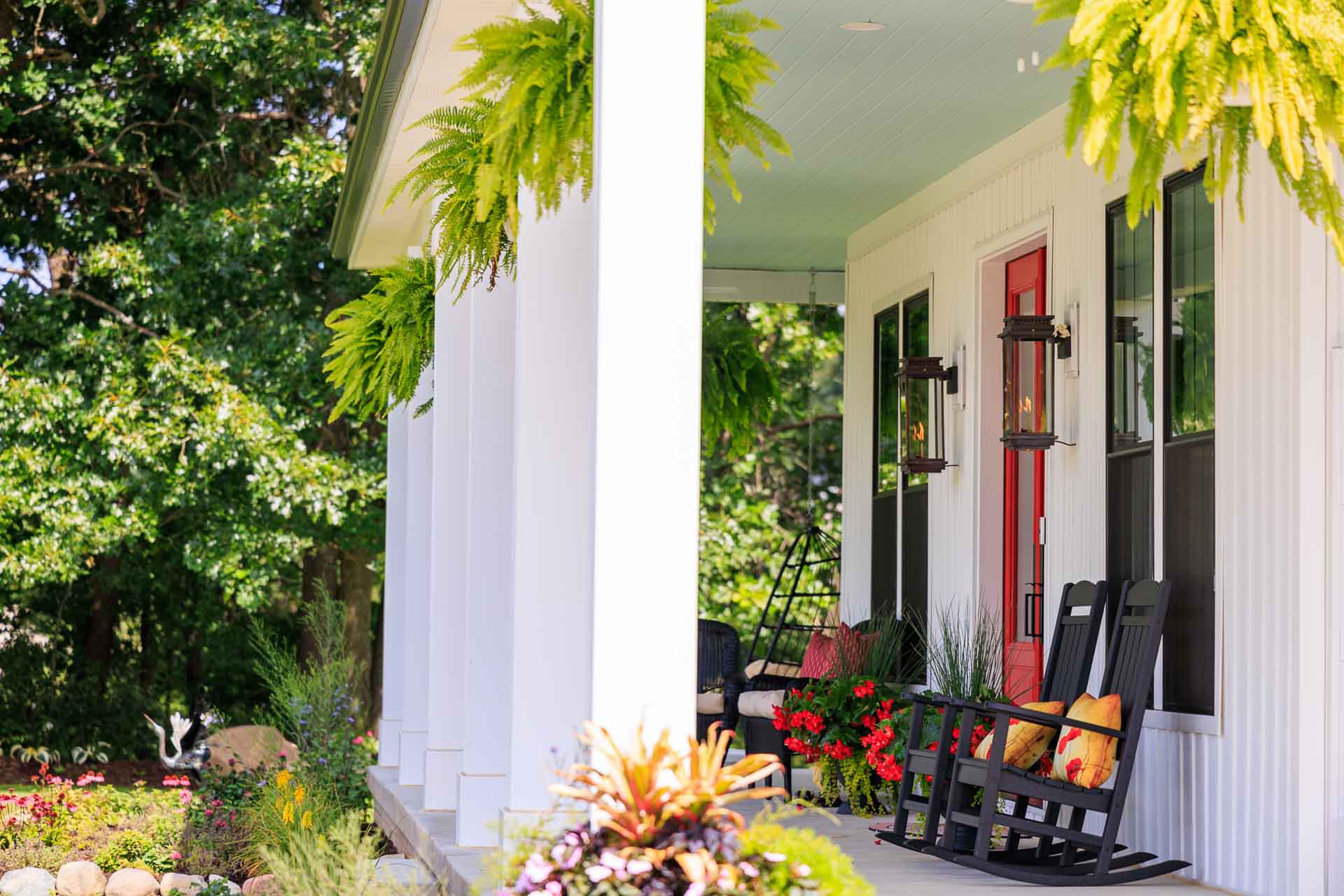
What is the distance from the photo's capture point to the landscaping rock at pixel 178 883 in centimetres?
801

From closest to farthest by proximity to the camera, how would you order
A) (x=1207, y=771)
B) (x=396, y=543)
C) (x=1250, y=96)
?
(x=1250, y=96)
(x=1207, y=771)
(x=396, y=543)

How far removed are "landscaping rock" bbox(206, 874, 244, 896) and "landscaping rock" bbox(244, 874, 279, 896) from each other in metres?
0.04

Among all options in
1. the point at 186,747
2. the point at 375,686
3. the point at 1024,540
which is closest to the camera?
the point at 1024,540

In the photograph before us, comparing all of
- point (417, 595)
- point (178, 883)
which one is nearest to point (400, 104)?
point (417, 595)

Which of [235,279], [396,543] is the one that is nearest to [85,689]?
[235,279]

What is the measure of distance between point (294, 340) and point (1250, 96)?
10.1m

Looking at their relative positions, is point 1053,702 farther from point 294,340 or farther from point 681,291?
point 294,340

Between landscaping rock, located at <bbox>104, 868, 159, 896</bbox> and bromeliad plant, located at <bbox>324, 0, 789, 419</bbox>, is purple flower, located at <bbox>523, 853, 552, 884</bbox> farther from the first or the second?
landscaping rock, located at <bbox>104, 868, 159, 896</bbox>

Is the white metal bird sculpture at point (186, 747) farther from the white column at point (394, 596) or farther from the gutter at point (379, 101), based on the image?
the gutter at point (379, 101)

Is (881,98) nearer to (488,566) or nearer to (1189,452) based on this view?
(1189,452)

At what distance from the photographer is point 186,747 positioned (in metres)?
11.5

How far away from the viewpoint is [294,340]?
12172 millimetres

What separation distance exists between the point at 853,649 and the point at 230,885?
312 cm

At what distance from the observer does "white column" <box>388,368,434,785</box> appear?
7586mm
